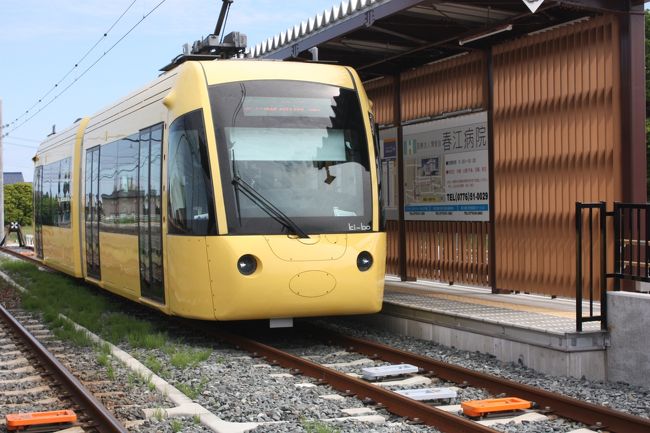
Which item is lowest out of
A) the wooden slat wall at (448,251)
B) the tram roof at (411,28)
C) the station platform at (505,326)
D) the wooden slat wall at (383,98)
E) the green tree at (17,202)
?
the station platform at (505,326)

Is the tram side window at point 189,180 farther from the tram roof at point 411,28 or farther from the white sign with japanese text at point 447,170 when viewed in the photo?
the white sign with japanese text at point 447,170

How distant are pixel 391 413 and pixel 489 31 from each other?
248 inches

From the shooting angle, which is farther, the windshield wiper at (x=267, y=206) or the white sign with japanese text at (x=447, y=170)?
the white sign with japanese text at (x=447, y=170)

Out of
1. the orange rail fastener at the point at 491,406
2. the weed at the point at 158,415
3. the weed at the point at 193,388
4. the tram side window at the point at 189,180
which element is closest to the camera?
the weed at the point at 158,415

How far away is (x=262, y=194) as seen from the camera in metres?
9.80

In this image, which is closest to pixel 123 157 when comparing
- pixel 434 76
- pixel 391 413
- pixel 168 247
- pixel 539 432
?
pixel 168 247

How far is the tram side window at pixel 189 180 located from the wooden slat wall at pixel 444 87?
4.94 metres

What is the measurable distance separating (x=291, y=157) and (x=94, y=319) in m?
4.59

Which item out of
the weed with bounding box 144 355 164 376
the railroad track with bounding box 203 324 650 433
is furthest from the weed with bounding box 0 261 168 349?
the railroad track with bounding box 203 324 650 433

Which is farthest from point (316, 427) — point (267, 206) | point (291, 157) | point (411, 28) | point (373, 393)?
point (411, 28)

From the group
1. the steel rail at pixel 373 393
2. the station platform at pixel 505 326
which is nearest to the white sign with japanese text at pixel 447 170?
the station platform at pixel 505 326

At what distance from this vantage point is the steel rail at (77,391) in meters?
6.50

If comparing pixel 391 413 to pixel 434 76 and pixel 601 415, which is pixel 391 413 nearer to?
pixel 601 415

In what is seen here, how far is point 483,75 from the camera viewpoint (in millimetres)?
13172
